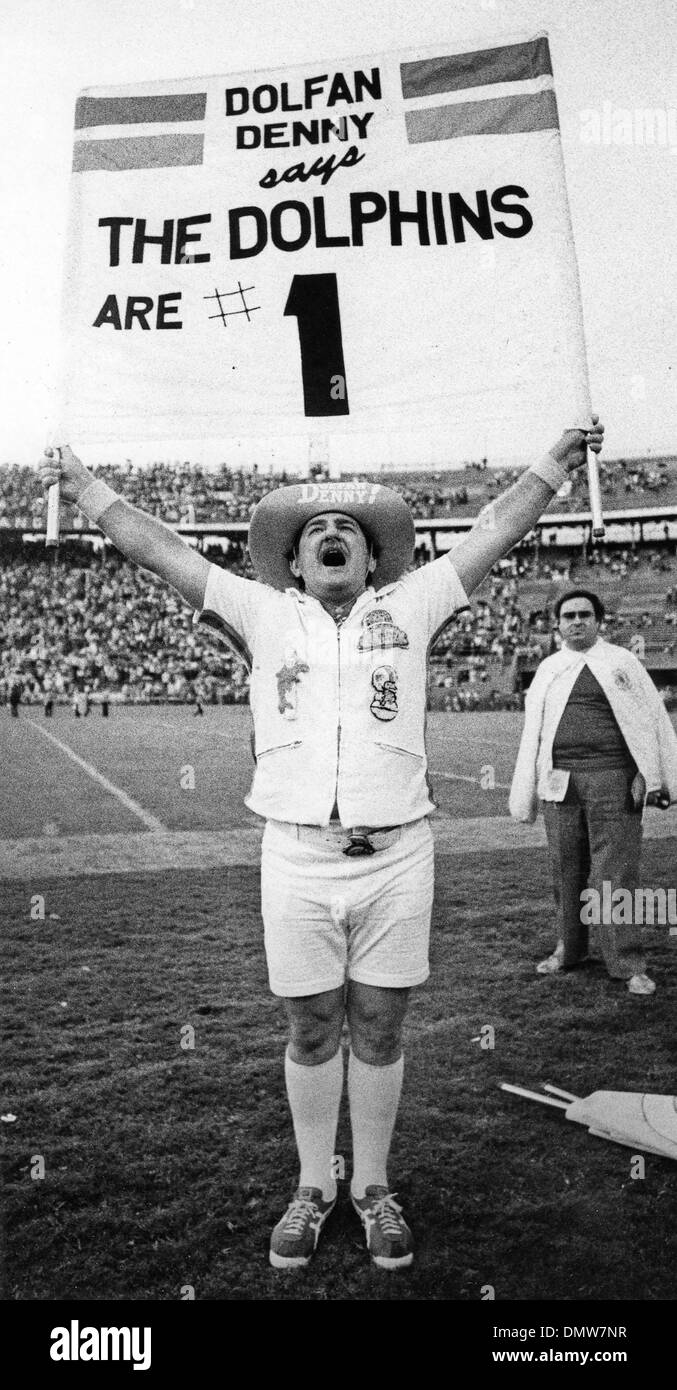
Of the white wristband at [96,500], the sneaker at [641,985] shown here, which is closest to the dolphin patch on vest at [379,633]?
the white wristband at [96,500]

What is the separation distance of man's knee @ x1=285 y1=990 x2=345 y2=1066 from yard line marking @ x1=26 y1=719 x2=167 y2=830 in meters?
3.83

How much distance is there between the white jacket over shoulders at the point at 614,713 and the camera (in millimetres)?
3125

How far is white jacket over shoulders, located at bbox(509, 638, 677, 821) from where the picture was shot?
10.3 feet

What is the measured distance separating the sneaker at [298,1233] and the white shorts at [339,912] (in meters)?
0.47

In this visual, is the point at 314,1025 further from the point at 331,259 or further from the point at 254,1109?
the point at 331,259

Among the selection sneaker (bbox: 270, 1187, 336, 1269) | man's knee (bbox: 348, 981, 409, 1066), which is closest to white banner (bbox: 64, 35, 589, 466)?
man's knee (bbox: 348, 981, 409, 1066)

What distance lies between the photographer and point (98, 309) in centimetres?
248

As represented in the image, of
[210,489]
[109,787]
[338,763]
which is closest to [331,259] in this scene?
[338,763]

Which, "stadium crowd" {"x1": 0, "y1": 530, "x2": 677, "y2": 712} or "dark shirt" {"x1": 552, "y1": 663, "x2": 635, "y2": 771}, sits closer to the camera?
"dark shirt" {"x1": 552, "y1": 663, "x2": 635, "y2": 771}

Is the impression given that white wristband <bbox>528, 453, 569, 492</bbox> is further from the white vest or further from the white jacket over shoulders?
the white jacket over shoulders

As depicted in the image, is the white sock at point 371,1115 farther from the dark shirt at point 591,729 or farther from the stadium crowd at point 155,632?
the stadium crowd at point 155,632

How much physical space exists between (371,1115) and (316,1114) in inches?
4.7

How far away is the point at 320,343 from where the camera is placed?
8.29ft

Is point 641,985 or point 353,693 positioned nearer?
point 353,693
